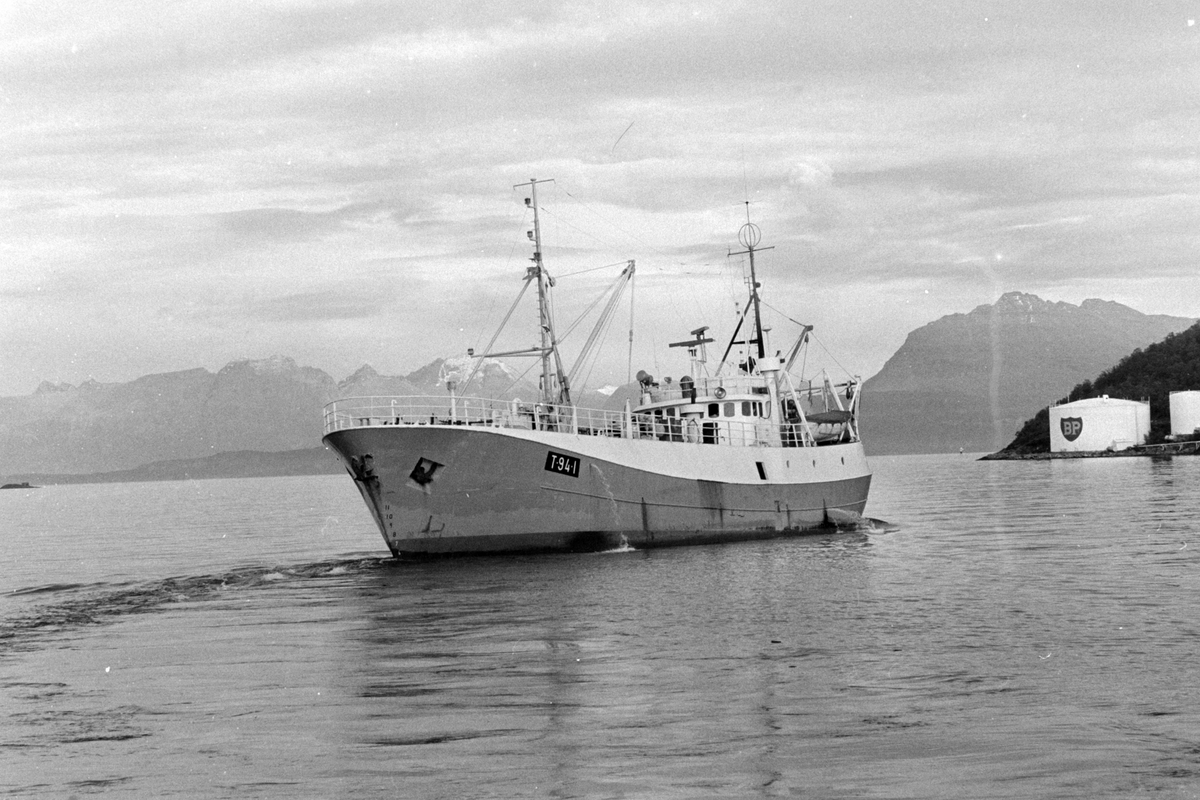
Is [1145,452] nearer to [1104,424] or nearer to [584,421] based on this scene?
[1104,424]

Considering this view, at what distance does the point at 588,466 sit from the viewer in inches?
1380

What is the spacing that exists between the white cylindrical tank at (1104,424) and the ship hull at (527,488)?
476 ft

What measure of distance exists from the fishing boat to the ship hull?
0.13ft

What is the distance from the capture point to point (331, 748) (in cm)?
1263

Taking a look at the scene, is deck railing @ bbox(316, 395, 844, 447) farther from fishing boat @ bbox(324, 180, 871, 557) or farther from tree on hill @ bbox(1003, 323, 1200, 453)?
tree on hill @ bbox(1003, 323, 1200, 453)

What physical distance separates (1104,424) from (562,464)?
152082mm

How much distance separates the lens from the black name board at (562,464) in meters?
34.4

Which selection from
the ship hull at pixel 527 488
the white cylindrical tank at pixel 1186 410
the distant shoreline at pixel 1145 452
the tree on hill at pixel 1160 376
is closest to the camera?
the ship hull at pixel 527 488

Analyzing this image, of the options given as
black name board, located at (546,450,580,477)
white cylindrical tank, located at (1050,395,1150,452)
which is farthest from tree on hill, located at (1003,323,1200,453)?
black name board, located at (546,450,580,477)

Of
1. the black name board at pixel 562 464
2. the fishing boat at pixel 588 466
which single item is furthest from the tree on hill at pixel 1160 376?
the black name board at pixel 562 464

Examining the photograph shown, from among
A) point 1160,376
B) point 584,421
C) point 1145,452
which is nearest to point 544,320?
point 584,421

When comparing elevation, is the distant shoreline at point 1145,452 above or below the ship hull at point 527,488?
below

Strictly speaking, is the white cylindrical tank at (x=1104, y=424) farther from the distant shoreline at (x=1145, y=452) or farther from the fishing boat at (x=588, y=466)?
the fishing boat at (x=588, y=466)

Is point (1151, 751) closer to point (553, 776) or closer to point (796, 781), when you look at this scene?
point (796, 781)
